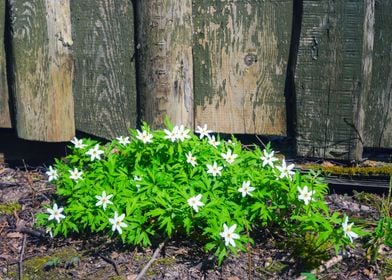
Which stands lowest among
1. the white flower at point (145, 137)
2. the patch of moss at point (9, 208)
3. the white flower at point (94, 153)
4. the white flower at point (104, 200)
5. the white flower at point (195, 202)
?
the patch of moss at point (9, 208)

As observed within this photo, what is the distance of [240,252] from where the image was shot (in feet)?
11.7

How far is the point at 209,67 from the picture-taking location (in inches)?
168

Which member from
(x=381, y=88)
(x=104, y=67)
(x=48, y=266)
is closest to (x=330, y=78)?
(x=381, y=88)

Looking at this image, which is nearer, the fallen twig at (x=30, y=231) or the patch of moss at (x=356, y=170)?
the fallen twig at (x=30, y=231)

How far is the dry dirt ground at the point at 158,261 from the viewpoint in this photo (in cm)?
342

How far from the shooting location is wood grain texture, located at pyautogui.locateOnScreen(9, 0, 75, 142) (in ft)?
14.1

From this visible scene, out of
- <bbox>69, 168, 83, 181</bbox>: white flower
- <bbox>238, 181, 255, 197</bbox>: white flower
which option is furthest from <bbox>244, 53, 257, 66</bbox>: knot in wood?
<bbox>69, 168, 83, 181</bbox>: white flower

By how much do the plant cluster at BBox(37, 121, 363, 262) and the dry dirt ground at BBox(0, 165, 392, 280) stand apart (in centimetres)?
8

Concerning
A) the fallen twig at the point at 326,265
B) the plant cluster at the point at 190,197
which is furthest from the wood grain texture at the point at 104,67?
the fallen twig at the point at 326,265

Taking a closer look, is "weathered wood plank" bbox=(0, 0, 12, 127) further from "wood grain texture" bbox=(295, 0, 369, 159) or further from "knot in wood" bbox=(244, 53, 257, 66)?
"wood grain texture" bbox=(295, 0, 369, 159)

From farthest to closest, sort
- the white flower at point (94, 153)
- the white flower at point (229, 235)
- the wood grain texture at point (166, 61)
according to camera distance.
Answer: the wood grain texture at point (166, 61), the white flower at point (94, 153), the white flower at point (229, 235)

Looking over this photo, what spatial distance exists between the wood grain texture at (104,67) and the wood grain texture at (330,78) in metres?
1.12

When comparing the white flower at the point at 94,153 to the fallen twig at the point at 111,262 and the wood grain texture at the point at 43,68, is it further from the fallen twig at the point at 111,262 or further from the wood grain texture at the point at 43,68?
the wood grain texture at the point at 43,68

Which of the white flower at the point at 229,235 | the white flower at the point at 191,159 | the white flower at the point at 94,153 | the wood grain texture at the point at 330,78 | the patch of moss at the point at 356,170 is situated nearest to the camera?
the white flower at the point at 229,235
